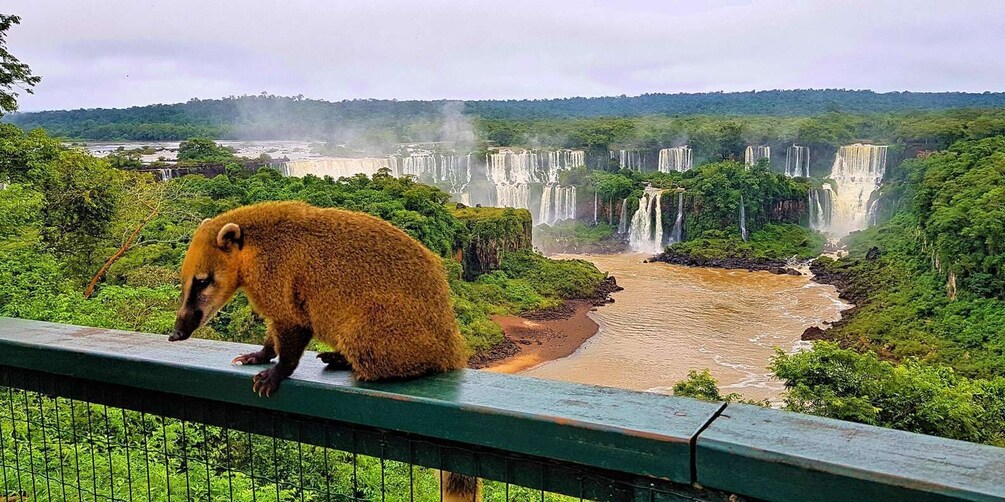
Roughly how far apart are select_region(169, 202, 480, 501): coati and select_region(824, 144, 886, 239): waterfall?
52788 millimetres

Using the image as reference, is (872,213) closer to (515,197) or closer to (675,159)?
(675,159)

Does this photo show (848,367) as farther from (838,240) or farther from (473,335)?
(838,240)

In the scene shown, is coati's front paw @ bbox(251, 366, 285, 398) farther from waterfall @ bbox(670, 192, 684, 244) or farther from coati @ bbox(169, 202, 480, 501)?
waterfall @ bbox(670, 192, 684, 244)

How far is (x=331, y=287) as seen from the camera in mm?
2213

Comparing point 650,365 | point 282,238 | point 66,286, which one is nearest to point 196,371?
point 282,238

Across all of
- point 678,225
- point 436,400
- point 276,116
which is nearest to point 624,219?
point 678,225

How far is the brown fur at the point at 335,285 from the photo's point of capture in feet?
6.95

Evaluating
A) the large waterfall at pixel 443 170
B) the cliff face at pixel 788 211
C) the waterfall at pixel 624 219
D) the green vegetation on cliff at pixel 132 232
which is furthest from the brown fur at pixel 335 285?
the cliff face at pixel 788 211

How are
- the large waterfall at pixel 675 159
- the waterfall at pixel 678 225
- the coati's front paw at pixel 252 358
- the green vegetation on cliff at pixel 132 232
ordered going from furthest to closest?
1. the large waterfall at pixel 675 159
2. the waterfall at pixel 678 225
3. the green vegetation on cliff at pixel 132 232
4. the coati's front paw at pixel 252 358

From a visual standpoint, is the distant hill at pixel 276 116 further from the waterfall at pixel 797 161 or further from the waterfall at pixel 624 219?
the waterfall at pixel 797 161

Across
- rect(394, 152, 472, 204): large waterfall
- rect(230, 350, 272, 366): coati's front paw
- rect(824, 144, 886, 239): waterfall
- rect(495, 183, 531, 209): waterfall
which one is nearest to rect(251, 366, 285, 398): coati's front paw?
rect(230, 350, 272, 366): coati's front paw

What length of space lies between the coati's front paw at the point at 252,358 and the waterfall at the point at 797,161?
5985cm

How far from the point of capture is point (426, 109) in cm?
9219

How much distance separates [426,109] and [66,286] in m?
81.8
